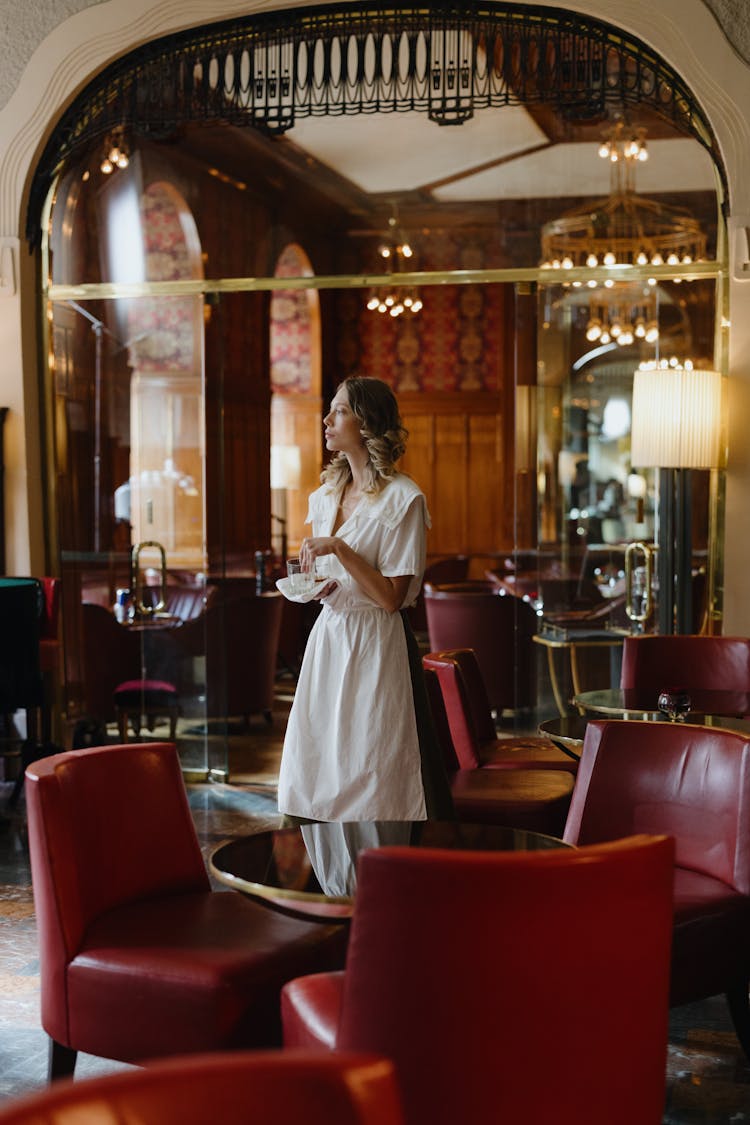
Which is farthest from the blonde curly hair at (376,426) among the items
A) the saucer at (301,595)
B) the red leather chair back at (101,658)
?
the red leather chair back at (101,658)

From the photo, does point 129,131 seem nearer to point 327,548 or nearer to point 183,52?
point 183,52

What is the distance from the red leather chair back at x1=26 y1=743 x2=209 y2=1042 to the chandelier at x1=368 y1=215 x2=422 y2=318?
27.5ft

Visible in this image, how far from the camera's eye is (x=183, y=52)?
6.27 m

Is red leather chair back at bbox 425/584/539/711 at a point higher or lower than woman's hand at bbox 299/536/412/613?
lower

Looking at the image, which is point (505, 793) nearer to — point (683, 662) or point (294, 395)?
point (683, 662)

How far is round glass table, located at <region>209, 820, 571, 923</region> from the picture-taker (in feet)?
7.94

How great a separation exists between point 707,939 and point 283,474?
869 cm

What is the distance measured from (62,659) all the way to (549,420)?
9.30ft

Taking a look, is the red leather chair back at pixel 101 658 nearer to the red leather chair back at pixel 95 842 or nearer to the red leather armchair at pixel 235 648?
the red leather armchair at pixel 235 648

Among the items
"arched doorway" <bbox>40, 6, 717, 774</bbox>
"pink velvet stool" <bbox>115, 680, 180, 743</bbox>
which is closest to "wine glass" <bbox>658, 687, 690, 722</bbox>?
"arched doorway" <bbox>40, 6, 717, 774</bbox>

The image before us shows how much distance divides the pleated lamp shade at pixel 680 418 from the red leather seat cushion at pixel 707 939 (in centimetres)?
280

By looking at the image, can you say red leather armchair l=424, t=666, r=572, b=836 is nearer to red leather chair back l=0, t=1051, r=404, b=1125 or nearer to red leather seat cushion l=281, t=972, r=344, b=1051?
red leather seat cushion l=281, t=972, r=344, b=1051

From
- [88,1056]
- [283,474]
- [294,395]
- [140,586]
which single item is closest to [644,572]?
[140,586]

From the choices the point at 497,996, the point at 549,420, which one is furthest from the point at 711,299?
the point at 497,996
